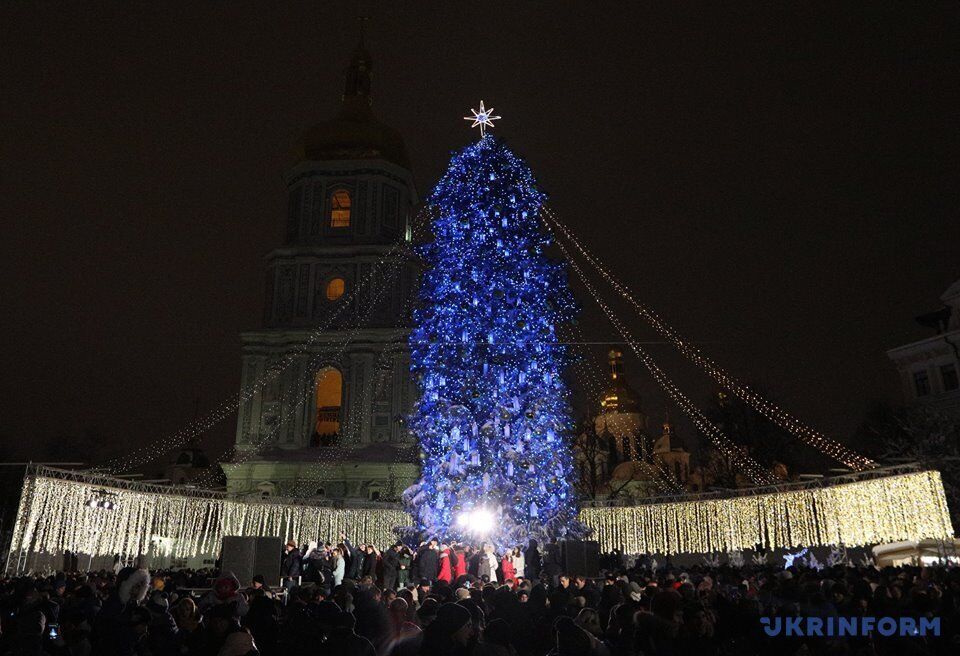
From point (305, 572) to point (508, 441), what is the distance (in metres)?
6.09

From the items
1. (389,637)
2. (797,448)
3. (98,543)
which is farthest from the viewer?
(797,448)

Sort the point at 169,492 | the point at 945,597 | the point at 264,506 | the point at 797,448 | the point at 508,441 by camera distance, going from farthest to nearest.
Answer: the point at 797,448
the point at 264,506
the point at 169,492
the point at 508,441
the point at 945,597

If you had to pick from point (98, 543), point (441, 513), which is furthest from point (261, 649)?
point (98, 543)

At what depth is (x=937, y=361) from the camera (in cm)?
3797

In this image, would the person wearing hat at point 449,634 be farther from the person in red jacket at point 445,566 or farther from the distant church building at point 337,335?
the distant church building at point 337,335

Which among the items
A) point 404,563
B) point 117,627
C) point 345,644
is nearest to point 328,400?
point 404,563

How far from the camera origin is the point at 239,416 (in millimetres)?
40125

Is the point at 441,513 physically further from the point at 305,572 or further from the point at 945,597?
the point at 945,597

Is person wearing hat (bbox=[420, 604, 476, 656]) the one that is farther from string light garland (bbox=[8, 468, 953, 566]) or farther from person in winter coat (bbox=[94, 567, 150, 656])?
string light garland (bbox=[8, 468, 953, 566])

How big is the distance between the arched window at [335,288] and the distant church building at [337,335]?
68 millimetres

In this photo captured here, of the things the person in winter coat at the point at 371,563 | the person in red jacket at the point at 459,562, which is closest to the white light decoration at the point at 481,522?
the person in red jacket at the point at 459,562

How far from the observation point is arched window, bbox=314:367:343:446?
42.6 m

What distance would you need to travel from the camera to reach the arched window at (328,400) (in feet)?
140

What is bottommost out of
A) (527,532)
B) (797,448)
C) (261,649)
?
(261,649)
